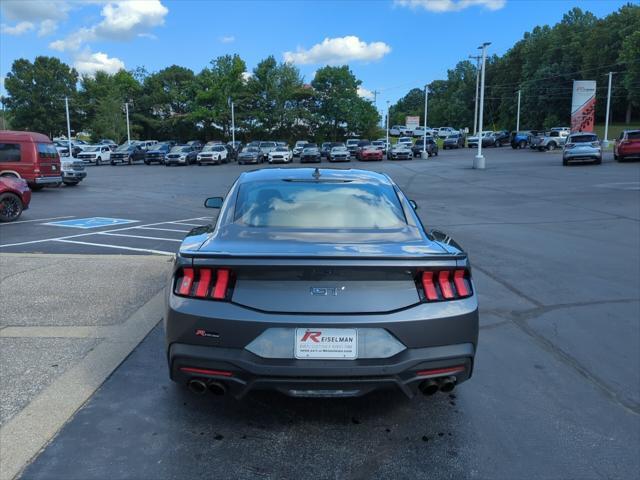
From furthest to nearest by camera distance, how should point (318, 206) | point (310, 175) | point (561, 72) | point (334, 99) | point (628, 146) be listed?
point (561, 72), point (334, 99), point (628, 146), point (310, 175), point (318, 206)

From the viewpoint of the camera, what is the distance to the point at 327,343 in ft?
10.0

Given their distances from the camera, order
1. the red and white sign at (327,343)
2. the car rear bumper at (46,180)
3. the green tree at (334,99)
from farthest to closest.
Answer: the green tree at (334,99)
the car rear bumper at (46,180)
the red and white sign at (327,343)

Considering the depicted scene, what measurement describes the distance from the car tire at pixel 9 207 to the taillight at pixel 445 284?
1243 centimetres

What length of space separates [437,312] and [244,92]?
72779 millimetres

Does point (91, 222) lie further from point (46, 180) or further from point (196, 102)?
point (196, 102)

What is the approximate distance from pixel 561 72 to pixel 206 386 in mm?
103742

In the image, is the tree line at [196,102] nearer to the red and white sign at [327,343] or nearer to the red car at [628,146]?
the red car at [628,146]

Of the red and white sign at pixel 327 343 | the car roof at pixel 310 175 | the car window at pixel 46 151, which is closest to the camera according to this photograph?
the red and white sign at pixel 327 343

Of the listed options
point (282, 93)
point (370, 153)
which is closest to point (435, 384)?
point (370, 153)

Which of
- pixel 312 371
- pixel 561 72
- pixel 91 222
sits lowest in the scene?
pixel 91 222

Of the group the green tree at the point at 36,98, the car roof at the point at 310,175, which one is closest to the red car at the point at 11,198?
the car roof at the point at 310,175

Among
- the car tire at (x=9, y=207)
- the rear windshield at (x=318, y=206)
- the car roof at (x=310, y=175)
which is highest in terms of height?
the car roof at (x=310, y=175)

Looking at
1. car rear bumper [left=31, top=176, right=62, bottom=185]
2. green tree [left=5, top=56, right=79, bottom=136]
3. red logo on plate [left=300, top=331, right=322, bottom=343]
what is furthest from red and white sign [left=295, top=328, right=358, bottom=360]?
green tree [left=5, top=56, right=79, bottom=136]

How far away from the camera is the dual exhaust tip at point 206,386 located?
319 cm
